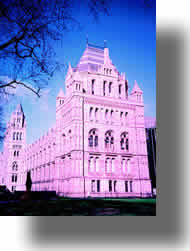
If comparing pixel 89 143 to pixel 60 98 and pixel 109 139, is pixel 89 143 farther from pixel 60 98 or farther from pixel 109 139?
pixel 60 98

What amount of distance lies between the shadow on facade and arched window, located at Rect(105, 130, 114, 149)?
1.55 metres

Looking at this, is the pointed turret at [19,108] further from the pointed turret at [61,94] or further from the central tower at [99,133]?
the pointed turret at [61,94]

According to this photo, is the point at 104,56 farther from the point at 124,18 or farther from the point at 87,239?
the point at 87,239

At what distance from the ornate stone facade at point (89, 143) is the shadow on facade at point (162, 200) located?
683 mm

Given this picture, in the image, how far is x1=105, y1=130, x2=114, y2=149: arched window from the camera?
329 inches

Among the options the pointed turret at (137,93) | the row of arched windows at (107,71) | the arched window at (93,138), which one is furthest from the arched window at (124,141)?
the row of arched windows at (107,71)

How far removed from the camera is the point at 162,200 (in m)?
7.23

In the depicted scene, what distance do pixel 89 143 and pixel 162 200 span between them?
266 centimetres

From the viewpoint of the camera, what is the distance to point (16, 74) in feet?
23.5

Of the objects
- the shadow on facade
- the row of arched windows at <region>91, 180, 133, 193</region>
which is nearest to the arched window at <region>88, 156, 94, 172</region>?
the row of arched windows at <region>91, 180, 133, 193</region>

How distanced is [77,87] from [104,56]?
4.19 ft

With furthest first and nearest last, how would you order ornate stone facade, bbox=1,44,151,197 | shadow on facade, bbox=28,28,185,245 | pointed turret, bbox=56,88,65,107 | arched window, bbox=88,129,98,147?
arched window, bbox=88,129,98,147, pointed turret, bbox=56,88,65,107, ornate stone facade, bbox=1,44,151,197, shadow on facade, bbox=28,28,185,245

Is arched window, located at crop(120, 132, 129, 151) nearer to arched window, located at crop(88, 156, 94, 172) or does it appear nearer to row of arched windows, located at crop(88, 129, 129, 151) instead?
row of arched windows, located at crop(88, 129, 129, 151)

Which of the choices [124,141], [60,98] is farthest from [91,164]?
[60,98]
